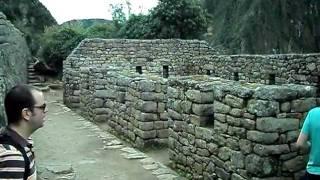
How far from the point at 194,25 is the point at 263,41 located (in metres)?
3.23

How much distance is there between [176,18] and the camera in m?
19.8

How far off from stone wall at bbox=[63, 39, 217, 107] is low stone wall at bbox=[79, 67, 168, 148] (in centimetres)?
387

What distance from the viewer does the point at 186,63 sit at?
17281mm

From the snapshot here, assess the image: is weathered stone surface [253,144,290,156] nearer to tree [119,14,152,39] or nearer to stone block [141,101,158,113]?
stone block [141,101,158,113]

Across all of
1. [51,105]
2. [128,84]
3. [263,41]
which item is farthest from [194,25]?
[128,84]

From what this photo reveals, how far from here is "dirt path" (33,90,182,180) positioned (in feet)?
21.4

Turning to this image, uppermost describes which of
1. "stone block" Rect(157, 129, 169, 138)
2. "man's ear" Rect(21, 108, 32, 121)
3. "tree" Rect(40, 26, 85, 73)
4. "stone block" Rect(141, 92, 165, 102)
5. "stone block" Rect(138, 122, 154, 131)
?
"tree" Rect(40, 26, 85, 73)

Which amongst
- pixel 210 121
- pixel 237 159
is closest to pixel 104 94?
pixel 210 121

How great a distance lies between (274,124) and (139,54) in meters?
12.4

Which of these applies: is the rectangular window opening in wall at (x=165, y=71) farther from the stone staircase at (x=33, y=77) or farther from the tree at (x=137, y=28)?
the stone staircase at (x=33, y=77)

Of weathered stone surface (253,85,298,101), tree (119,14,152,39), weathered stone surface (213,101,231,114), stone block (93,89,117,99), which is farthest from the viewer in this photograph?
tree (119,14,152,39)

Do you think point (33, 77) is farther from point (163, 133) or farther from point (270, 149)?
point (270, 149)

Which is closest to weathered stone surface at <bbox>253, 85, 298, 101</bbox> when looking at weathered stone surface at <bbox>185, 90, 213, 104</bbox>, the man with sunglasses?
weathered stone surface at <bbox>185, 90, 213, 104</bbox>

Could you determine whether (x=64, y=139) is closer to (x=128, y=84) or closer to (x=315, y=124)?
(x=128, y=84)
